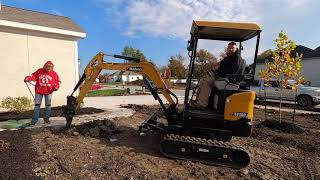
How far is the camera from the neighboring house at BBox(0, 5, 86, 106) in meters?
12.0

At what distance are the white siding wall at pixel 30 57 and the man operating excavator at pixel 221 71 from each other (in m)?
7.94

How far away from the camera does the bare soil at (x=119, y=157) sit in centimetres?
552

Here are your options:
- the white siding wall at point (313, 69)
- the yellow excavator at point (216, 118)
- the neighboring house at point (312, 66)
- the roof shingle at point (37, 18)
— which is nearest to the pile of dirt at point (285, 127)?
the yellow excavator at point (216, 118)

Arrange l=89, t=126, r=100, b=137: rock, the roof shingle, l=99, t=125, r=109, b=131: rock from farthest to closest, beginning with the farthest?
the roof shingle < l=99, t=125, r=109, b=131: rock < l=89, t=126, r=100, b=137: rock

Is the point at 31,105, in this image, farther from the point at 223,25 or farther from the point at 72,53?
the point at 223,25

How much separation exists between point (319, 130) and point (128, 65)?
6951 mm

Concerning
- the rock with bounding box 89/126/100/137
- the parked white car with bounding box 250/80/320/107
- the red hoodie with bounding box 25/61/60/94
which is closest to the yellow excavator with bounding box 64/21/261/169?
the rock with bounding box 89/126/100/137

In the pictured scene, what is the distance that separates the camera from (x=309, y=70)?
36.8m

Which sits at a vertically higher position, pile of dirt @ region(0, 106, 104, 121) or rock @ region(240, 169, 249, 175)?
pile of dirt @ region(0, 106, 104, 121)

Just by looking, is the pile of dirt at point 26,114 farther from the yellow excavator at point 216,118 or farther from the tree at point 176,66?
the tree at point 176,66

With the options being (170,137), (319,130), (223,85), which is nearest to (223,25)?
(223,85)

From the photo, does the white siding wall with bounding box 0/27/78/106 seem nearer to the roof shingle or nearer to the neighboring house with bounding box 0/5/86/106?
the neighboring house with bounding box 0/5/86/106

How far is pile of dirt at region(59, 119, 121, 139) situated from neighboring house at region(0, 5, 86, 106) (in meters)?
5.24

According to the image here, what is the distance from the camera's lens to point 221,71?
6785 millimetres
